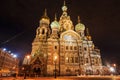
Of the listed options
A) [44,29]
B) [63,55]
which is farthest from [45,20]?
[63,55]

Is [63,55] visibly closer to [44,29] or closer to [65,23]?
[44,29]

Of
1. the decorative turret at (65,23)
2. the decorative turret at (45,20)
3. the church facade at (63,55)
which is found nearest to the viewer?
the church facade at (63,55)

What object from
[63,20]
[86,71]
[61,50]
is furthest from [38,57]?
[63,20]

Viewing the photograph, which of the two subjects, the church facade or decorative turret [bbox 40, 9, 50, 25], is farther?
decorative turret [bbox 40, 9, 50, 25]

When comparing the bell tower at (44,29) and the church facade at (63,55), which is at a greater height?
the bell tower at (44,29)

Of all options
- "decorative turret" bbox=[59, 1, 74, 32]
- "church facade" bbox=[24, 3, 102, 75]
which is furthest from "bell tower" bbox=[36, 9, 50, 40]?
"decorative turret" bbox=[59, 1, 74, 32]

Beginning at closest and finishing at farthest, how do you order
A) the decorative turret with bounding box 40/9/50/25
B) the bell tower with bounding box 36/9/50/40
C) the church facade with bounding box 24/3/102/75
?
the church facade with bounding box 24/3/102/75, the bell tower with bounding box 36/9/50/40, the decorative turret with bounding box 40/9/50/25

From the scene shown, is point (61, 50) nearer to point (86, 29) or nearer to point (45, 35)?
point (45, 35)

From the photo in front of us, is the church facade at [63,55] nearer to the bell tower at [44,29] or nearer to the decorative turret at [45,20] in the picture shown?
the bell tower at [44,29]

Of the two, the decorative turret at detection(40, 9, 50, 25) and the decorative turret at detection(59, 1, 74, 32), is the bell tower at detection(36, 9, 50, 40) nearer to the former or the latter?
the decorative turret at detection(40, 9, 50, 25)

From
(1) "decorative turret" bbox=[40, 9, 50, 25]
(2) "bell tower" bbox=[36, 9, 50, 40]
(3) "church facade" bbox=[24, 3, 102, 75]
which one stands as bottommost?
(3) "church facade" bbox=[24, 3, 102, 75]

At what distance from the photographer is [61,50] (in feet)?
158

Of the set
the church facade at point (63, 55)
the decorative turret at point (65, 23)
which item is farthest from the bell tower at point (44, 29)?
the decorative turret at point (65, 23)

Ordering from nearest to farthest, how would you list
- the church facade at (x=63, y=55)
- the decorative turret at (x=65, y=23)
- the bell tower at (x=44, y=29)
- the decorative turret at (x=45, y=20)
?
the church facade at (x=63, y=55) → the bell tower at (x=44, y=29) → the decorative turret at (x=45, y=20) → the decorative turret at (x=65, y=23)
